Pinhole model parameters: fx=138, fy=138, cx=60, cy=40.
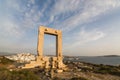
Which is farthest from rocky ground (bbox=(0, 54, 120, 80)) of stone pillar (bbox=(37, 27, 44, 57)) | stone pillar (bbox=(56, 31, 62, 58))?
stone pillar (bbox=(56, 31, 62, 58))

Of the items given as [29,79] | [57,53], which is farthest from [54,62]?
[29,79]

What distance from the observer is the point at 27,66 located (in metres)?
16.5

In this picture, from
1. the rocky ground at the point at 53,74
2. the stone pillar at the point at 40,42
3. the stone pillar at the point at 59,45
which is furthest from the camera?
the stone pillar at the point at 59,45

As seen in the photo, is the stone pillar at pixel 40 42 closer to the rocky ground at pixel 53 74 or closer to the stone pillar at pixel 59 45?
the stone pillar at pixel 59 45

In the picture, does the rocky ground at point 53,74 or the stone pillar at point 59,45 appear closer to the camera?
the rocky ground at point 53,74

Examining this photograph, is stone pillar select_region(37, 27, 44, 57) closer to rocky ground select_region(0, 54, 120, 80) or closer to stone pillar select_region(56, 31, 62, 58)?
stone pillar select_region(56, 31, 62, 58)

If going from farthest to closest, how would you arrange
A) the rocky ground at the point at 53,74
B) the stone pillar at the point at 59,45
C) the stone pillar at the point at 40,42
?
the stone pillar at the point at 59,45
the stone pillar at the point at 40,42
the rocky ground at the point at 53,74

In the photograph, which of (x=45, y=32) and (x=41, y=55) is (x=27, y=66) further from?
(x=45, y=32)

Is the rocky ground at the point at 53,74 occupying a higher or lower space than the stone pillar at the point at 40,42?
lower

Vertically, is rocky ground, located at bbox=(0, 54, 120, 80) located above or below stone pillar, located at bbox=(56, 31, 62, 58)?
below

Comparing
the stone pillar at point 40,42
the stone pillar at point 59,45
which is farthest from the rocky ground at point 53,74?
the stone pillar at point 59,45

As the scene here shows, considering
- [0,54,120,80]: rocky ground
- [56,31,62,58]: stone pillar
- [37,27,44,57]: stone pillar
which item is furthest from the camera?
[56,31,62,58]: stone pillar

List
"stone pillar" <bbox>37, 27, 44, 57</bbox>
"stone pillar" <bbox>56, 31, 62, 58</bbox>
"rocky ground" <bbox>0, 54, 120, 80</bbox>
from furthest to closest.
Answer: "stone pillar" <bbox>56, 31, 62, 58</bbox>, "stone pillar" <bbox>37, 27, 44, 57</bbox>, "rocky ground" <bbox>0, 54, 120, 80</bbox>

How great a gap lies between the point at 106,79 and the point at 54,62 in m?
8.78
